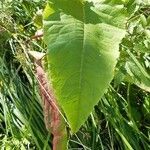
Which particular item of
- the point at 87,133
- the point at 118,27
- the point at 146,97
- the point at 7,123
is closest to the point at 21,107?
the point at 7,123

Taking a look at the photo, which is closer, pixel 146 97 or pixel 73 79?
pixel 73 79

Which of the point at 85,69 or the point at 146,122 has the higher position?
the point at 85,69

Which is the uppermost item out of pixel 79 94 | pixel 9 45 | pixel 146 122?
pixel 79 94

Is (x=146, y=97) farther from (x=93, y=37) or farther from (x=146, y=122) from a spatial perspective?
(x=93, y=37)

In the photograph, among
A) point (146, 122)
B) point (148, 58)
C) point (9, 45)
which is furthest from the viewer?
point (9, 45)
